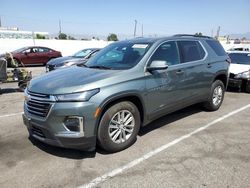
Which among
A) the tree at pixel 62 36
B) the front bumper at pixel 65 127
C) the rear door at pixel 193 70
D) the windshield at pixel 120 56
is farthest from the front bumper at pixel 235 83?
the tree at pixel 62 36

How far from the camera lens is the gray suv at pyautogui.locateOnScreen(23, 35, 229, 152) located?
3.58 metres

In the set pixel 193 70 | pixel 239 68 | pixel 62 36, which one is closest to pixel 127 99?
pixel 193 70

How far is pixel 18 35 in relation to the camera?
44.7 meters

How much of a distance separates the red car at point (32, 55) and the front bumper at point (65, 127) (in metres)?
15.4

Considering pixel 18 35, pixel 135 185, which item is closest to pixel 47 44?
pixel 18 35

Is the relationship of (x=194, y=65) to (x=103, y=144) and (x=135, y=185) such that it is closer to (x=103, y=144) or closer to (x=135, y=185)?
(x=103, y=144)

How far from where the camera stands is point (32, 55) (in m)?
18.6

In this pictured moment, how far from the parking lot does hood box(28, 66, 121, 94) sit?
3.45ft

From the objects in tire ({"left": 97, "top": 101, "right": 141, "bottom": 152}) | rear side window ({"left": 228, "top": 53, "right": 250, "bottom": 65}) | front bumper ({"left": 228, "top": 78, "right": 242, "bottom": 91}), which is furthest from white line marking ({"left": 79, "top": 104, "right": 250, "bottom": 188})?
rear side window ({"left": 228, "top": 53, "right": 250, "bottom": 65})

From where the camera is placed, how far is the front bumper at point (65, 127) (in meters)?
3.52

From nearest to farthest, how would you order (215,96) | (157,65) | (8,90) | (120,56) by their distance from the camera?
1. (157,65)
2. (120,56)
3. (215,96)
4. (8,90)

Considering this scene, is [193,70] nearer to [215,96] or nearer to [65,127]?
[215,96]

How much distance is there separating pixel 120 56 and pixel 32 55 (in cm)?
1537

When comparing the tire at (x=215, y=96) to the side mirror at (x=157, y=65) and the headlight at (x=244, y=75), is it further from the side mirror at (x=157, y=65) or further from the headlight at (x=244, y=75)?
the headlight at (x=244, y=75)
